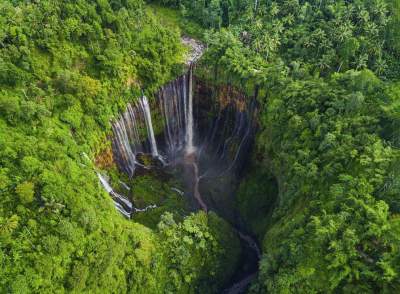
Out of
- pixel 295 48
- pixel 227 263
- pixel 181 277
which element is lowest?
pixel 227 263

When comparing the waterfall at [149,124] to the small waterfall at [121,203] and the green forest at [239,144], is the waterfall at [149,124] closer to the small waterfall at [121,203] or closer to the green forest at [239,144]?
the green forest at [239,144]

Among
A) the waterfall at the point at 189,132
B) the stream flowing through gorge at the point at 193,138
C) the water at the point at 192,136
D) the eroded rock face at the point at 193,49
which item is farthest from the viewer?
the eroded rock face at the point at 193,49

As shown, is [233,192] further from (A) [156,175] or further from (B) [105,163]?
(B) [105,163]

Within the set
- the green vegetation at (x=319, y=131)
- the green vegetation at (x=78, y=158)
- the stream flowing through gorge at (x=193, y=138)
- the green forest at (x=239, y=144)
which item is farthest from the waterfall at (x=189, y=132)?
the green vegetation at (x=319, y=131)

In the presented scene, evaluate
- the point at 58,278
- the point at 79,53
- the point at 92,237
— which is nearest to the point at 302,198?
the point at 92,237

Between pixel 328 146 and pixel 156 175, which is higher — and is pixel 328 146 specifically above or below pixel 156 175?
above
